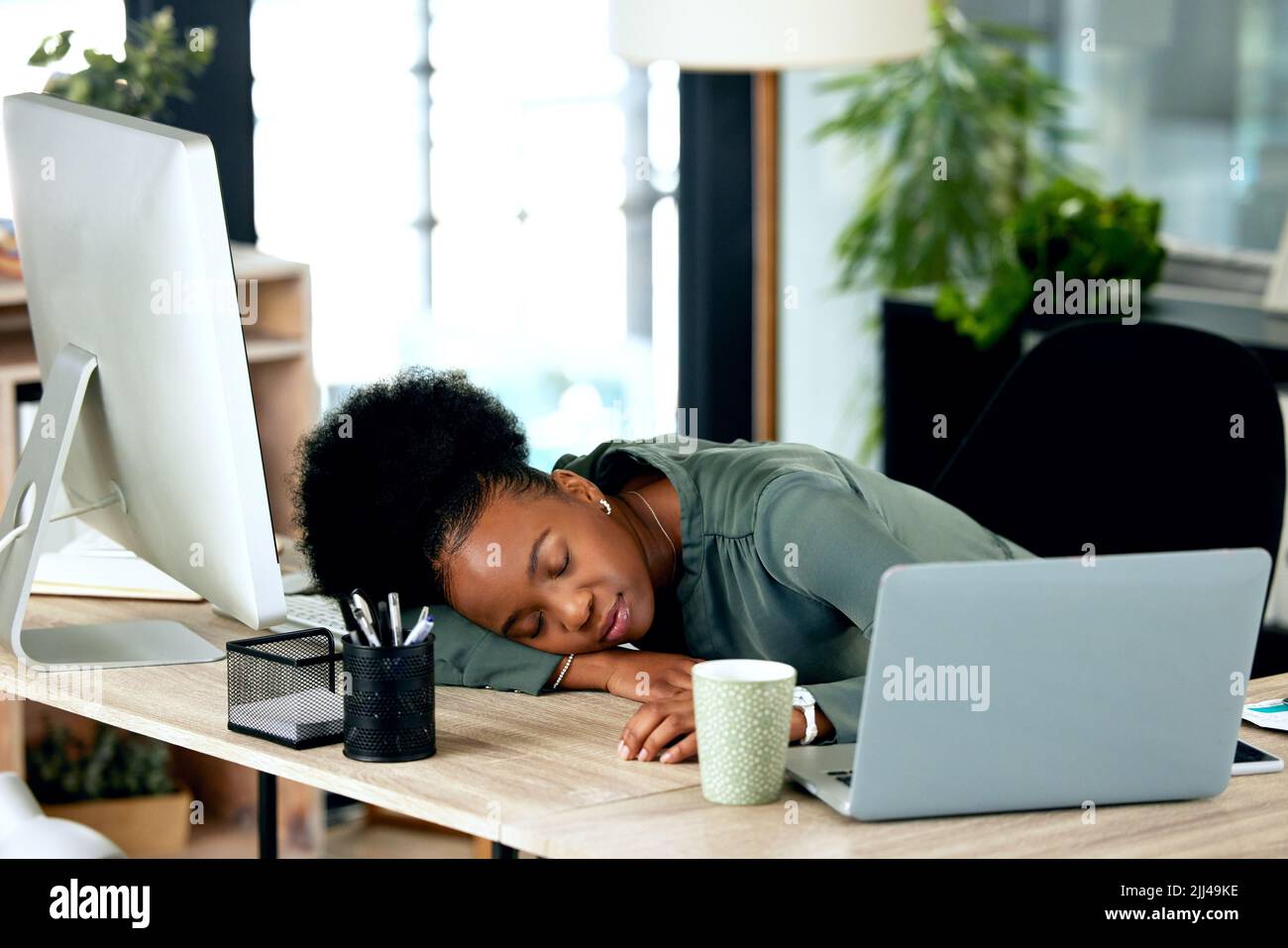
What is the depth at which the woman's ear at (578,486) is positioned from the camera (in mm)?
1606

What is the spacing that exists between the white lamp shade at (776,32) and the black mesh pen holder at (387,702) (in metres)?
1.41

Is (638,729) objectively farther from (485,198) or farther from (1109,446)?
(485,198)

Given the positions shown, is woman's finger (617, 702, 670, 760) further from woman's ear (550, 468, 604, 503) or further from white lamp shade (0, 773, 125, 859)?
white lamp shade (0, 773, 125, 859)

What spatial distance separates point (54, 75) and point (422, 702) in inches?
76.1

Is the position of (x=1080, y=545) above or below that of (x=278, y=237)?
below

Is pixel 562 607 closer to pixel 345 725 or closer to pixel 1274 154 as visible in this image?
pixel 345 725

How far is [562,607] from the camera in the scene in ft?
4.93

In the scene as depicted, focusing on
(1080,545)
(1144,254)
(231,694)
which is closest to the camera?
(231,694)

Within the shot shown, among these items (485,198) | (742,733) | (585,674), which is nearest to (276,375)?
(485,198)

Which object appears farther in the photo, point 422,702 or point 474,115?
point 474,115

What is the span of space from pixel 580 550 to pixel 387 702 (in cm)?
24
